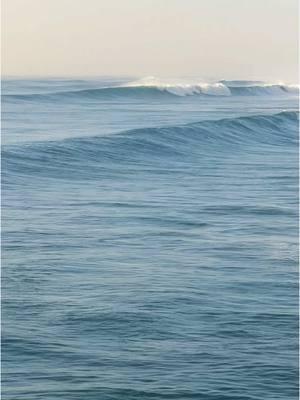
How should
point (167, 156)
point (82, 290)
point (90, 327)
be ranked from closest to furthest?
point (90, 327), point (82, 290), point (167, 156)

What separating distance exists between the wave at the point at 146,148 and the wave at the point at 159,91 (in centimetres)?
1329

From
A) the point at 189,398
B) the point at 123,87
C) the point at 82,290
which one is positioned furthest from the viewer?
the point at 123,87

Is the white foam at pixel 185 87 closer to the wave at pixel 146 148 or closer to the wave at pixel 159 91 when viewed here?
the wave at pixel 159 91

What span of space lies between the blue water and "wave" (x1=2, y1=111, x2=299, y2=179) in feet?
0.34

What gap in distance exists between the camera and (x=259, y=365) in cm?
1031

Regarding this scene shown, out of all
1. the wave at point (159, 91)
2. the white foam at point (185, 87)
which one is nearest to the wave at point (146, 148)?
the wave at point (159, 91)

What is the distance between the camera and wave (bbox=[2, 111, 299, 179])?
2408cm

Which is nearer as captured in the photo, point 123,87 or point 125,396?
point 125,396

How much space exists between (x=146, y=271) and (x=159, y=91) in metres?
43.4

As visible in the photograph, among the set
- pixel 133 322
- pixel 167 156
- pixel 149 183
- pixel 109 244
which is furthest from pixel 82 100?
pixel 133 322

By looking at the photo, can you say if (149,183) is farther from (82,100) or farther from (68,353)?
(82,100)

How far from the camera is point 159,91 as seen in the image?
2229 inches

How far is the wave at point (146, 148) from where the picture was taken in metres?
24.1

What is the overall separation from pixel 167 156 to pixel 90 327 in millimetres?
16506
